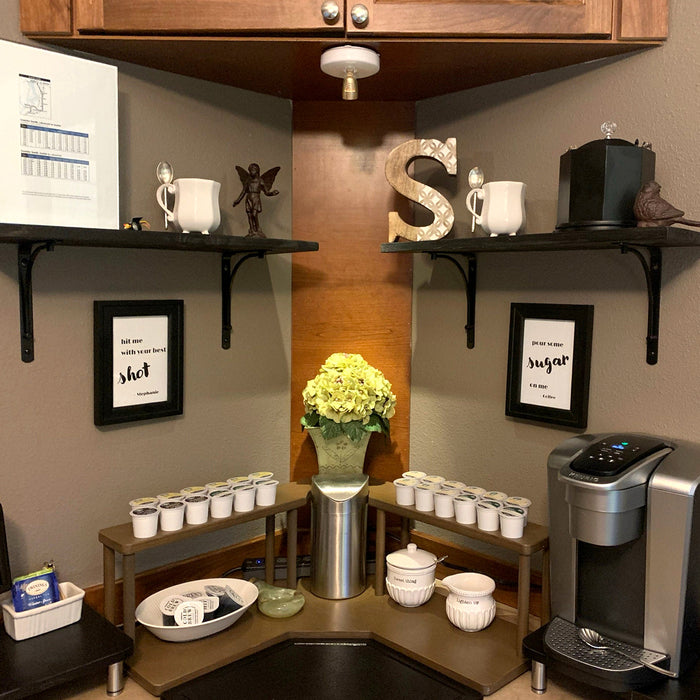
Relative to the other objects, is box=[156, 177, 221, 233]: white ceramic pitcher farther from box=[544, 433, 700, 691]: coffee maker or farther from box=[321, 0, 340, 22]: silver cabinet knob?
box=[544, 433, 700, 691]: coffee maker

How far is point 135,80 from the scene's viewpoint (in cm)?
191

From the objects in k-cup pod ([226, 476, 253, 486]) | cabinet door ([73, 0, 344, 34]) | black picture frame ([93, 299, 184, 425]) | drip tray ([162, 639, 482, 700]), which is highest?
cabinet door ([73, 0, 344, 34])

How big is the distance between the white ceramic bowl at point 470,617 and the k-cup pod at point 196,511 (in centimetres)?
68

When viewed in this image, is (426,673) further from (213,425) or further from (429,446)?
(213,425)

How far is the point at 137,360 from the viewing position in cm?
195

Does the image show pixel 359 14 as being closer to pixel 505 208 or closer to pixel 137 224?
pixel 505 208

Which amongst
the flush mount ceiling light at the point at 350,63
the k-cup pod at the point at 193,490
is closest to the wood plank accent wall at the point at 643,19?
the flush mount ceiling light at the point at 350,63

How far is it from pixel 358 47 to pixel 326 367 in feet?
2.91

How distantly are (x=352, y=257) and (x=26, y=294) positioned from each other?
0.99 meters

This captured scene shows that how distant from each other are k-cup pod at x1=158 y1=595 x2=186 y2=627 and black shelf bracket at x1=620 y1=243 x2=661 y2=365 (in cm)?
133

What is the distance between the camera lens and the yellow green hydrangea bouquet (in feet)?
6.79

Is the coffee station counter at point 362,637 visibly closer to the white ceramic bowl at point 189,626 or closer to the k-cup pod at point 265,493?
the white ceramic bowl at point 189,626

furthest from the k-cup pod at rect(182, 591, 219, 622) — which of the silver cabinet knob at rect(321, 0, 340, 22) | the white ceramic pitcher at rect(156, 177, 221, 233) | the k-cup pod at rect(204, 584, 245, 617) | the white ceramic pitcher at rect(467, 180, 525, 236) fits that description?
the silver cabinet knob at rect(321, 0, 340, 22)

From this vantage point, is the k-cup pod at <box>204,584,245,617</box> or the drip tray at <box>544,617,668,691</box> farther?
the k-cup pod at <box>204,584,245,617</box>
